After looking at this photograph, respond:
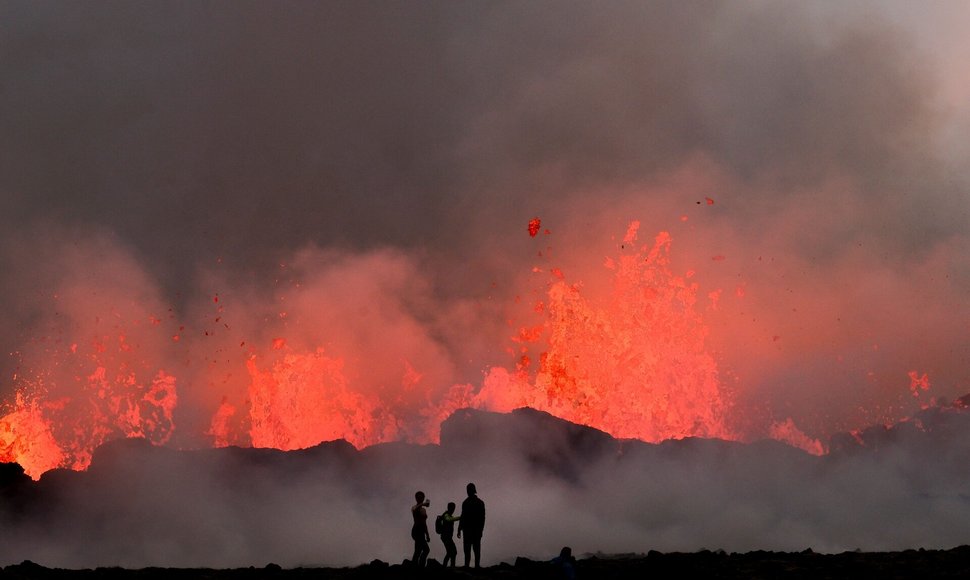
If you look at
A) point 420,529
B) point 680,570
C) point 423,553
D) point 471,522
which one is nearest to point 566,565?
point 680,570

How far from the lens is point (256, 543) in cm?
16100

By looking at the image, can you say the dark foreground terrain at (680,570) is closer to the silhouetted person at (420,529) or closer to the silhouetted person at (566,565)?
the silhouetted person at (566,565)

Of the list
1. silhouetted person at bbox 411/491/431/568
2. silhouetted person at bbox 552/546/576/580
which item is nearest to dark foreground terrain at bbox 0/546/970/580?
silhouetted person at bbox 552/546/576/580

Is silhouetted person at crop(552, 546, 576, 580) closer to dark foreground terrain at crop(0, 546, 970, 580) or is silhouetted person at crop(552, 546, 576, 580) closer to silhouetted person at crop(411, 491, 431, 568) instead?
dark foreground terrain at crop(0, 546, 970, 580)

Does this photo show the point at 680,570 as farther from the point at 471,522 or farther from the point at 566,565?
the point at 471,522

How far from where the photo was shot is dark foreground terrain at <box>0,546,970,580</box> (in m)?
29.4

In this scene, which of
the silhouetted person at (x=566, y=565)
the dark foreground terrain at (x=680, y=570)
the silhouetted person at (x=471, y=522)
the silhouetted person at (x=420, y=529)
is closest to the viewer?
the silhouetted person at (x=566, y=565)

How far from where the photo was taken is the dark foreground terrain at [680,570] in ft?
96.5

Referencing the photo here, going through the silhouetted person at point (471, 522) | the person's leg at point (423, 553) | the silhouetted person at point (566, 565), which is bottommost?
the silhouetted person at point (566, 565)

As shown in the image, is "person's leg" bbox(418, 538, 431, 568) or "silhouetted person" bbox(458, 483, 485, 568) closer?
"person's leg" bbox(418, 538, 431, 568)

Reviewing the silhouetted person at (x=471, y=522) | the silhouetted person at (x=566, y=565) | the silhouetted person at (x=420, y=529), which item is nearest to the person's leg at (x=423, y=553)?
the silhouetted person at (x=420, y=529)

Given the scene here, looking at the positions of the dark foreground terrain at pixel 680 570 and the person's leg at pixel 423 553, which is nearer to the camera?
the dark foreground terrain at pixel 680 570

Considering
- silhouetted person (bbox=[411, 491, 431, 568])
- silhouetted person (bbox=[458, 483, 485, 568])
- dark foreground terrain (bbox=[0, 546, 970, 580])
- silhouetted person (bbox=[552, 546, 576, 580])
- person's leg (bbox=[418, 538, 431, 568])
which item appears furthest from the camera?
silhouetted person (bbox=[458, 483, 485, 568])

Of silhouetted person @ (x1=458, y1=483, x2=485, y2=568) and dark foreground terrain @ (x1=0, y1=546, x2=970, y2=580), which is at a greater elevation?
silhouetted person @ (x1=458, y1=483, x2=485, y2=568)
